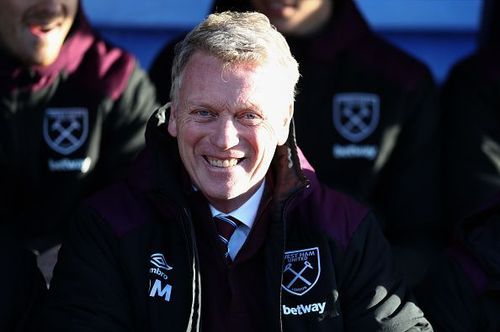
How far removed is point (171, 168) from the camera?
247 cm

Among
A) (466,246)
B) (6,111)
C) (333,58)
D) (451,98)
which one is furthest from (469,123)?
(6,111)

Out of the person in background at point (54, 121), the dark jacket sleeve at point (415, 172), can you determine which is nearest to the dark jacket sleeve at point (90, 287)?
the person in background at point (54, 121)

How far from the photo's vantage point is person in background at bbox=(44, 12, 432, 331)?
236 centimetres

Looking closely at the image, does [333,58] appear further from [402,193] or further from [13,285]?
[13,285]

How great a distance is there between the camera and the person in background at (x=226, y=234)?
2355 mm

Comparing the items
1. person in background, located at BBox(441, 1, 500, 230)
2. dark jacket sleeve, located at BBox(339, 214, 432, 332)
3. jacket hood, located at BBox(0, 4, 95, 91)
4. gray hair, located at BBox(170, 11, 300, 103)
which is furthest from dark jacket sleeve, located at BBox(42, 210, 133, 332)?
person in background, located at BBox(441, 1, 500, 230)

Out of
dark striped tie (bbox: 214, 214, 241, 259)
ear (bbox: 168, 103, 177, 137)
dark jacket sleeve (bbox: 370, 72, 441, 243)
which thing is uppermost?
ear (bbox: 168, 103, 177, 137)

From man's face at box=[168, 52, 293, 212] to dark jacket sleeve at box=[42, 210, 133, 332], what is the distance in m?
0.26

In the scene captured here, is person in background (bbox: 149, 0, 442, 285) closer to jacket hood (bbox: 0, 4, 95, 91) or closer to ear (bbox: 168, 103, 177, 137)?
jacket hood (bbox: 0, 4, 95, 91)

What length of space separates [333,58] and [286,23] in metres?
0.19

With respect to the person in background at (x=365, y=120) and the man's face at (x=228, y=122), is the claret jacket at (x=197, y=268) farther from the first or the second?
the person in background at (x=365, y=120)

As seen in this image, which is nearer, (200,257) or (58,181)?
(200,257)

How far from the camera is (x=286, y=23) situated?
3.36 m

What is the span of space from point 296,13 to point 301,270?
1.15m
